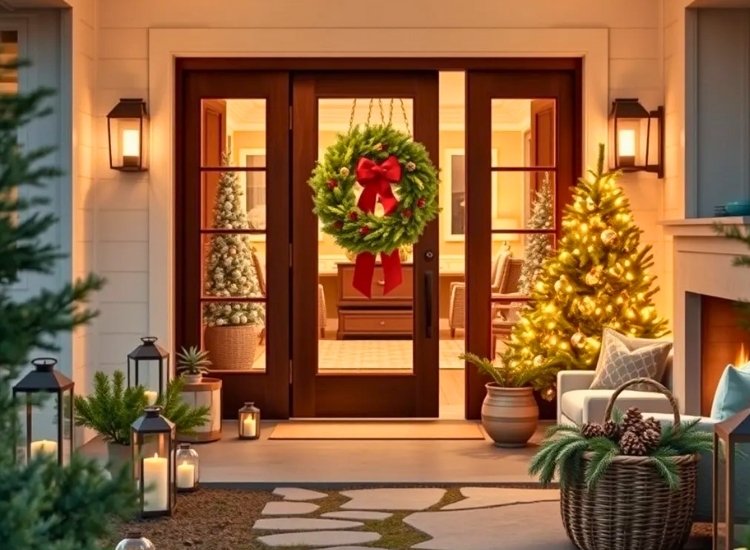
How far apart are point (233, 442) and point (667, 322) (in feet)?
8.47

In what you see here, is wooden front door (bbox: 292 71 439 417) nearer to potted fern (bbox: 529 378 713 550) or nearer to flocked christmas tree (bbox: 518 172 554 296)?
flocked christmas tree (bbox: 518 172 554 296)

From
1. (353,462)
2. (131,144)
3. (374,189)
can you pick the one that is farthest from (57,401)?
(131,144)

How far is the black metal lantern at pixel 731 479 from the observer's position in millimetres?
4164

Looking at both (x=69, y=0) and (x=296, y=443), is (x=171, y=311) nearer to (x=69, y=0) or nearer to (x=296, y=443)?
(x=296, y=443)

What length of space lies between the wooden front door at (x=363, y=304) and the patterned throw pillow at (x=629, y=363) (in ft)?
5.26

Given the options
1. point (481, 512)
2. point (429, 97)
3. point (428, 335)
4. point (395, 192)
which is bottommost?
point (481, 512)

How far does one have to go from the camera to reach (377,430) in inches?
308

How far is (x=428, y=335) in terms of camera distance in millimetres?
8133

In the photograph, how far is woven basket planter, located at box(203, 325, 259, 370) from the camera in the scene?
816 cm

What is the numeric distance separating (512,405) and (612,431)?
7.74 feet

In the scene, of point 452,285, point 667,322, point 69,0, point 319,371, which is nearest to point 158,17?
point 69,0

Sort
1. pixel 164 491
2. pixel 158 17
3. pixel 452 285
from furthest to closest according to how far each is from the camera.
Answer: pixel 452 285 → pixel 158 17 → pixel 164 491

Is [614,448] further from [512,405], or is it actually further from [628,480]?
[512,405]

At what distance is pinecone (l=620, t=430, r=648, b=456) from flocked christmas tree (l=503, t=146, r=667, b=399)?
2541 millimetres
